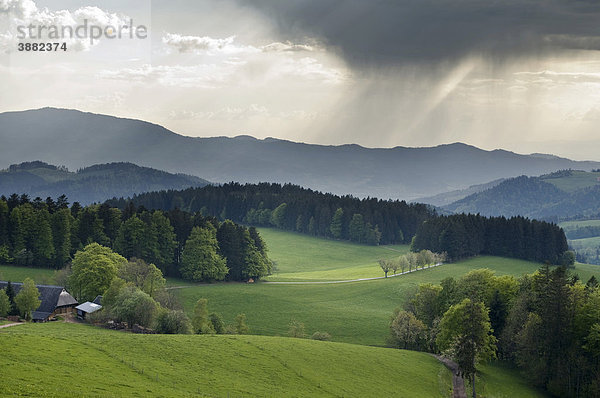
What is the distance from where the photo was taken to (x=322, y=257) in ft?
554

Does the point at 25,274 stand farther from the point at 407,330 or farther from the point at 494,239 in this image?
the point at 494,239

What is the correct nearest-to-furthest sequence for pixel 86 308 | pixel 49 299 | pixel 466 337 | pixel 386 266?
pixel 466 337, pixel 86 308, pixel 49 299, pixel 386 266

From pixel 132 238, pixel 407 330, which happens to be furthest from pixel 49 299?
pixel 407 330

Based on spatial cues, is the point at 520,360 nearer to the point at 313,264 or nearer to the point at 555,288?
the point at 555,288

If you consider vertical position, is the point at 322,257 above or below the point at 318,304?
above

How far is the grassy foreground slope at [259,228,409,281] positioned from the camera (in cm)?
13512

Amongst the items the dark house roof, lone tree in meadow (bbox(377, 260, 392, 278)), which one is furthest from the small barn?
lone tree in meadow (bbox(377, 260, 392, 278))

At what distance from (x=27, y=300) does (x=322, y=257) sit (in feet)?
355

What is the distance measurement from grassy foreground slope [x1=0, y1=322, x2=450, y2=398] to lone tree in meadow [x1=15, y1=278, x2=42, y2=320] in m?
7.84

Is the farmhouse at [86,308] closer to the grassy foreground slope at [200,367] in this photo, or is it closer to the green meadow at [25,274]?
the grassy foreground slope at [200,367]

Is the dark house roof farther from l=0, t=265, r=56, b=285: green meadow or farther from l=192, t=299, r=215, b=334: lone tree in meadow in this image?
l=192, t=299, r=215, b=334: lone tree in meadow

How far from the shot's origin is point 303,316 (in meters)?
89.6

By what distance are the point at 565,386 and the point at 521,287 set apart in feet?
53.9

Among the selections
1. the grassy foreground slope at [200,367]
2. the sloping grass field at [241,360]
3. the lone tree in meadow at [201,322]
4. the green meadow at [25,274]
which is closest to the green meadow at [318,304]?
the sloping grass field at [241,360]
